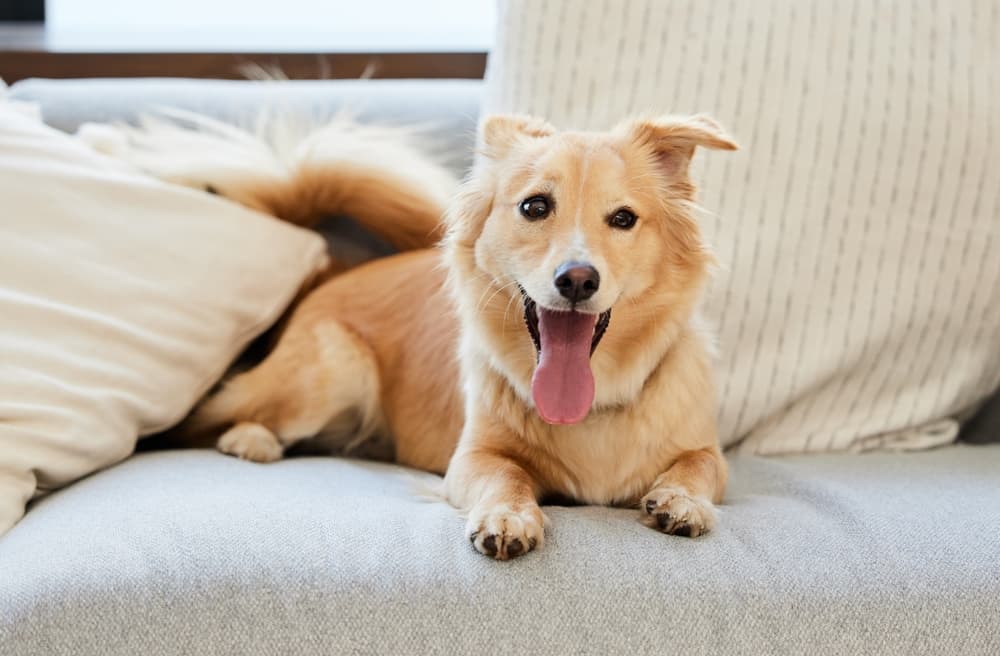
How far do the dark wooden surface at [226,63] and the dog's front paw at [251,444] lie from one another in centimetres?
100

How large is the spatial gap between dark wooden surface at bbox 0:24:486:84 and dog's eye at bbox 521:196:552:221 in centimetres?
112

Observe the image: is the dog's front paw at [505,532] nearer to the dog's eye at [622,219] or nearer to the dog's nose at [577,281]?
the dog's nose at [577,281]

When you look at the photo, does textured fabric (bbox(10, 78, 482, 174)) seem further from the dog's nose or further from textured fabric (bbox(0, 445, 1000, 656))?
textured fabric (bbox(0, 445, 1000, 656))

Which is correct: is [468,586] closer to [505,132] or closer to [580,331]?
[580,331]

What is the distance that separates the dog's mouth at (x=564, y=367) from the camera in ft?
4.73

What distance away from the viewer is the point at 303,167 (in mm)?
2115

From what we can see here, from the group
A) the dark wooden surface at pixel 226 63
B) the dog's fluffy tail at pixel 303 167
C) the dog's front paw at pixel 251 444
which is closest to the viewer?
the dog's front paw at pixel 251 444

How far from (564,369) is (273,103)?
108 cm

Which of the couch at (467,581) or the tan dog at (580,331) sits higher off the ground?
the tan dog at (580,331)

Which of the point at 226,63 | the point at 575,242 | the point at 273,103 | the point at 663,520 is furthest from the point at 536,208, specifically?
the point at 226,63

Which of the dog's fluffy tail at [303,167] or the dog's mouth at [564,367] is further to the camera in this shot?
the dog's fluffy tail at [303,167]

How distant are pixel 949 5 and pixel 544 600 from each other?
137cm

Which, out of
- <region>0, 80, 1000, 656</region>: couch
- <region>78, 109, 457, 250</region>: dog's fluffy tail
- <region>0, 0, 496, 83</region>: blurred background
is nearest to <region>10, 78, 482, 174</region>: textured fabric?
<region>78, 109, 457, 250</region>: dog's fluffy tail

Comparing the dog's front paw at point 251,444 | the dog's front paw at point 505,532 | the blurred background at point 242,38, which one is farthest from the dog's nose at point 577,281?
the blurred background at point 242,38
